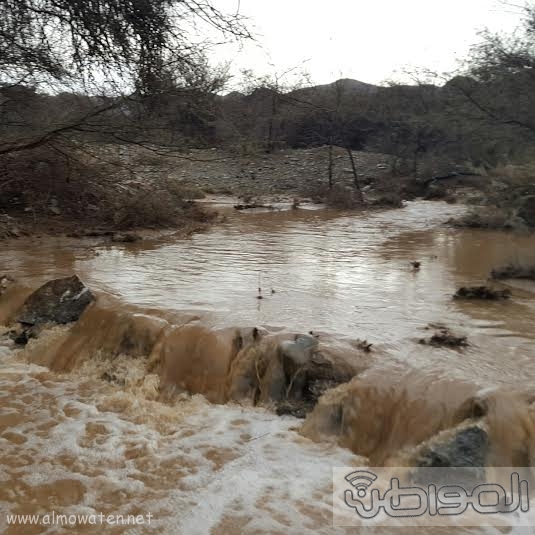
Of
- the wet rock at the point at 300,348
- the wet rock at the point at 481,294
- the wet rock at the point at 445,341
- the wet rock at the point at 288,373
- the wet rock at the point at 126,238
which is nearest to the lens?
the wet rock at the point at 288,373

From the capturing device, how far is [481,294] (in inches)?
278

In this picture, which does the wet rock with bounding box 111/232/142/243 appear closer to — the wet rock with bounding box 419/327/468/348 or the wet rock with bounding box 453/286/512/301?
the wet rock with bounding box 453/286/512/301

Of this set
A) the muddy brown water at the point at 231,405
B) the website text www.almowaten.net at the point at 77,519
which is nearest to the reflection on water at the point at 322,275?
the muddy brown water at the point at 231,405

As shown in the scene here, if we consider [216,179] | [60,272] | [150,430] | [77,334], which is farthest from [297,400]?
[216,179]

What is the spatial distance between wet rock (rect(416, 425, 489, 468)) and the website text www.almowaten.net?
1872mm

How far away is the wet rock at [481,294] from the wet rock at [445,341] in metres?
1.74

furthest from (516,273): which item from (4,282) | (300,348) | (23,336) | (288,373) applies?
(4,282)

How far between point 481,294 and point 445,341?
1.95m

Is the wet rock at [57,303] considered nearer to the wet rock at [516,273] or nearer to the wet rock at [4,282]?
the wet rock at [4,282]

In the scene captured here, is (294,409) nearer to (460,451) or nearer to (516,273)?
(460,451)

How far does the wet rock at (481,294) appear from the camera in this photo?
7.04 metres

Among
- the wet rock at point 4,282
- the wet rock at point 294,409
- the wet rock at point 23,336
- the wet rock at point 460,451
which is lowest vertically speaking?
the wet rock at point 294,409

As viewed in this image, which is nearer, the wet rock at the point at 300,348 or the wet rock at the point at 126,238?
the wet rock at the point at 300,348

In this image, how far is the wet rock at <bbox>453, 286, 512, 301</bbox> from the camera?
23.1 feet
